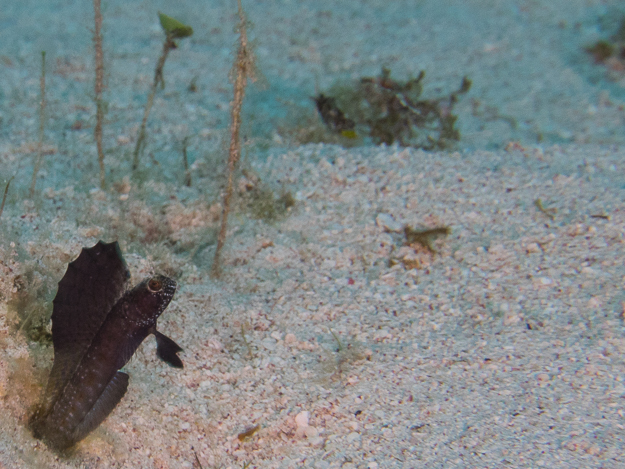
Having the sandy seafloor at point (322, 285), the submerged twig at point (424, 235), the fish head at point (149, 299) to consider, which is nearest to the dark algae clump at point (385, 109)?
the sandy seafloor at point (322, 285)

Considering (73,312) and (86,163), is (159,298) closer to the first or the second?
(73,312)

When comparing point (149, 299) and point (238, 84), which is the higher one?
point (238, 84)

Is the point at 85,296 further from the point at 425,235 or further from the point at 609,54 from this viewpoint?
the point at 609,54

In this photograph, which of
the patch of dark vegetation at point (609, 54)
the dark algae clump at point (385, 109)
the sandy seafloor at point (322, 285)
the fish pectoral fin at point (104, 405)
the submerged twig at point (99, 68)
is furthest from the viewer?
the patch of dark vegetation at point (609, 54)

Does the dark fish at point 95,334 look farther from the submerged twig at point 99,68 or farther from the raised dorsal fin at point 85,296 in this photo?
the submerged twig at point 99,68

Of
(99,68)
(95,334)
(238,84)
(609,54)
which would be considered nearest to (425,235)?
(238,84)
